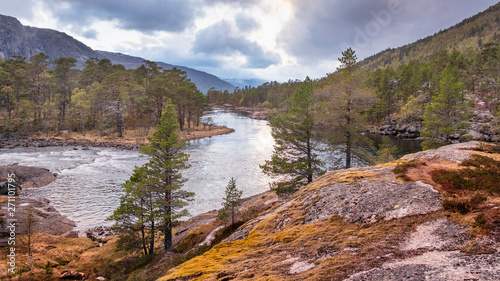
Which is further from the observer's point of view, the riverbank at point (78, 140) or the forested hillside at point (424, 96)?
the riverbank at point (78, 140)

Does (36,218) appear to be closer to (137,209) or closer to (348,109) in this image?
(137,209)

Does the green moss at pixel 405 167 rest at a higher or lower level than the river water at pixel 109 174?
higher

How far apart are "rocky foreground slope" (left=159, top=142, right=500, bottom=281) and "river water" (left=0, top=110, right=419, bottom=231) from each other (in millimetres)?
18813

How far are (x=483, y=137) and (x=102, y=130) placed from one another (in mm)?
83623

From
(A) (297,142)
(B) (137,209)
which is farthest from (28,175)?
(A) (297,142)

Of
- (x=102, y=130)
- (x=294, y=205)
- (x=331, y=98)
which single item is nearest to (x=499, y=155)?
(x=294, y=205)

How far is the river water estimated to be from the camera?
27234mm

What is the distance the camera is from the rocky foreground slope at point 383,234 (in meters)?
5.08

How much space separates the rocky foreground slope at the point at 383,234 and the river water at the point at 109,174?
18813 mm

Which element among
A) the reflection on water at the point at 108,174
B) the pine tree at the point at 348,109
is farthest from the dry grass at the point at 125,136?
the pine tree at the point at 348,109

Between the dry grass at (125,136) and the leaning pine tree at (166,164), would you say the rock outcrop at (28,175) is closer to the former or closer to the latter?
the dry grass at (125,136)

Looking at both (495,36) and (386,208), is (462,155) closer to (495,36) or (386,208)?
(386,208)

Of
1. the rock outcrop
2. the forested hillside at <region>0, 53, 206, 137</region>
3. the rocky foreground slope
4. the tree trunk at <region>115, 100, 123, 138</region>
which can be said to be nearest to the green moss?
the rocky foreground slope

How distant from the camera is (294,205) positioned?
12.4 metres
